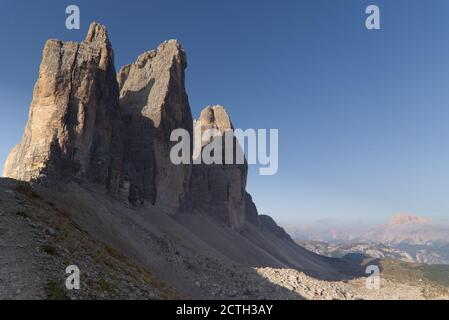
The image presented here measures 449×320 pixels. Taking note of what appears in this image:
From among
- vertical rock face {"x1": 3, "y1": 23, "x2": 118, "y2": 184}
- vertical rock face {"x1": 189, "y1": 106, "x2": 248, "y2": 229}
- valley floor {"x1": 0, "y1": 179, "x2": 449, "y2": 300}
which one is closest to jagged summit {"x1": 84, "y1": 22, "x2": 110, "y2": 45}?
vertical rock face {"x1": 3, "y1": 23, "x2": 118, "y2": 184}

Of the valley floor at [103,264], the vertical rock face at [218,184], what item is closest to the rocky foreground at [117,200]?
the valley floor at [103,264]

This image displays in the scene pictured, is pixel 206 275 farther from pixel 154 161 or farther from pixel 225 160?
pixel 225 160

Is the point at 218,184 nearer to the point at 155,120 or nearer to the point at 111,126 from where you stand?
the point at 155,120

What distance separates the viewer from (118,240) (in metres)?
44.4

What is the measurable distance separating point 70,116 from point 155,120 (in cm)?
2378

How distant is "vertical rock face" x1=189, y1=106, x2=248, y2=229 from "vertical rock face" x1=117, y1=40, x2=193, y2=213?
42.0 ft

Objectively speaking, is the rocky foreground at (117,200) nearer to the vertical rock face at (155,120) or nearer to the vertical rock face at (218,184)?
the vertical rock face at (155,120)

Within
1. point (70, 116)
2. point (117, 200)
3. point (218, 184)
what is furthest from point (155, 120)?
point (218, 184)

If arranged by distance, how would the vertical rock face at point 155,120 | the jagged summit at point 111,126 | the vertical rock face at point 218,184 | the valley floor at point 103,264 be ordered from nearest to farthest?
the valley floor at point 103,264, the jagged summit at point 111,126, the vertical rock face at point 155,120, the vertical rock face at point 218,184

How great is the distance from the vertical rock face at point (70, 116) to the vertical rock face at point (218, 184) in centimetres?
3641

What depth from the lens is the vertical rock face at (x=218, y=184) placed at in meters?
107

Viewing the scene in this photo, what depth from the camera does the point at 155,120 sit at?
83.1m

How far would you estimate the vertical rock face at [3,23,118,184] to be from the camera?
57.0 m

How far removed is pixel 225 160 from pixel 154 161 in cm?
4166
